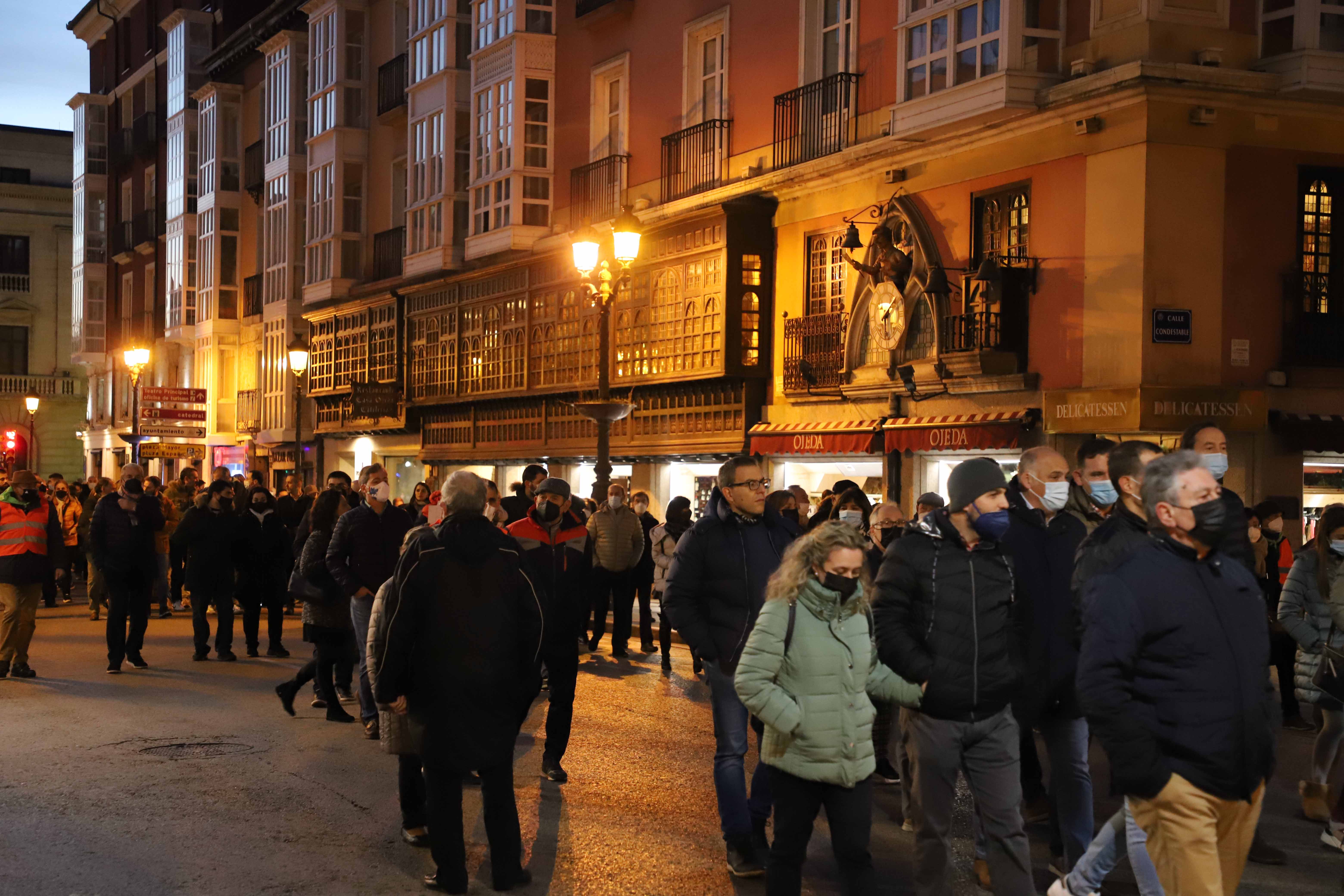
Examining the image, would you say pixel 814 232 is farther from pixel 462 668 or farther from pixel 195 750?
pixel 462 668

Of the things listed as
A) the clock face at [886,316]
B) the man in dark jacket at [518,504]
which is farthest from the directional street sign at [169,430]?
the man in dark jacket at [518,504]

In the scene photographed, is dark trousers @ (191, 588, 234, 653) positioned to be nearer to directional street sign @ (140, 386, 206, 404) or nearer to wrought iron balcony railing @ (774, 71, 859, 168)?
wrought iron balcony railing @ (774, 71, 859, 168)

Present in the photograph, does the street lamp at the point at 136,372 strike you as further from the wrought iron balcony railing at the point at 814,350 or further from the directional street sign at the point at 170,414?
the wrought iron balcony railing at the point at 814,350

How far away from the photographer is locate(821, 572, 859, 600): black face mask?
17.6ft

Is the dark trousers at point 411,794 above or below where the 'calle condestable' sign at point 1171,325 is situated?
below

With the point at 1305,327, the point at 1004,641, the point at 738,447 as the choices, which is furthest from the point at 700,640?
the point at 738,447

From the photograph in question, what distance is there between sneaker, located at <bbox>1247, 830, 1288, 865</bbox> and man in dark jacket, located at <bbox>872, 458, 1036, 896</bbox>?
224 centimetres

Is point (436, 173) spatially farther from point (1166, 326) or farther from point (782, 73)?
point (1166, 326)

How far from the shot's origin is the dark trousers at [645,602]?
15.9 metres

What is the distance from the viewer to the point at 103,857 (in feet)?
23.1

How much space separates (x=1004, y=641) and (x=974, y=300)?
12725 mm

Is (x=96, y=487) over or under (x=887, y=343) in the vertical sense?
under

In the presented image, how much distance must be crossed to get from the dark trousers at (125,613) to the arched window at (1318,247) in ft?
44.0

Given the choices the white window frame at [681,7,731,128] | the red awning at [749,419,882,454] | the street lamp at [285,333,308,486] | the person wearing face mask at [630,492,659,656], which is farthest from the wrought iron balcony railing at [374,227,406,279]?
the person wearing face mask at [630,492,659,656]
